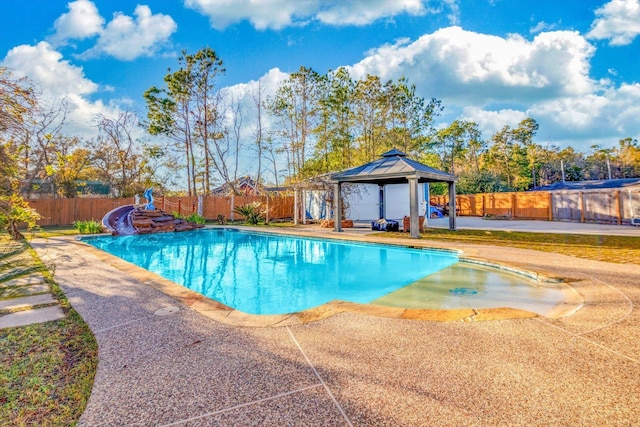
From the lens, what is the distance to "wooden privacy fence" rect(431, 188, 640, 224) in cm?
1373

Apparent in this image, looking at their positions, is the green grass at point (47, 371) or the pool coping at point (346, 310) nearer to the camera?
the green grass at point (47, 371)

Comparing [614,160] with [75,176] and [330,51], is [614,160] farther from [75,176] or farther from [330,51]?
[75,176]

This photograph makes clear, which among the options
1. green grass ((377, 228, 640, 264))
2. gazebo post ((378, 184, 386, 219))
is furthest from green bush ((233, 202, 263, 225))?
green grass ((377, 228, 640, 264))

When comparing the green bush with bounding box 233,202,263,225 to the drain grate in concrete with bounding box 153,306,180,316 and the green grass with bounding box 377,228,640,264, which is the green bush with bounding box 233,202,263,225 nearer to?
the green grass with bounding box 377,228,640,264

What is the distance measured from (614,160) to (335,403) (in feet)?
143

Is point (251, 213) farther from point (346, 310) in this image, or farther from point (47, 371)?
point (47, 371)

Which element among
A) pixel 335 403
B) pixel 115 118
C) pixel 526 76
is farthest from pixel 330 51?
pixel 335 403

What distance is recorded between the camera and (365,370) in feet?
7.37

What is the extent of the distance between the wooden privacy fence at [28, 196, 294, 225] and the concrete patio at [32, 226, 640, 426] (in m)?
15.1

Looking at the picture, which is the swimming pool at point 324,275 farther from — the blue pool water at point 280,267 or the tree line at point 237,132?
the tree line at point 237,132

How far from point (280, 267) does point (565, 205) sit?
15751 millimetres

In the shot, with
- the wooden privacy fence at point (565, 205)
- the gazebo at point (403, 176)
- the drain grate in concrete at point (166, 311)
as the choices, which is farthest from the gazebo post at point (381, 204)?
the drain grate in concrete at point (166, 311)

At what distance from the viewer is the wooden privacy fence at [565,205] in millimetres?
13727

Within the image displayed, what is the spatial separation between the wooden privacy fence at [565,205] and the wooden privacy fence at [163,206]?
43.7ft
